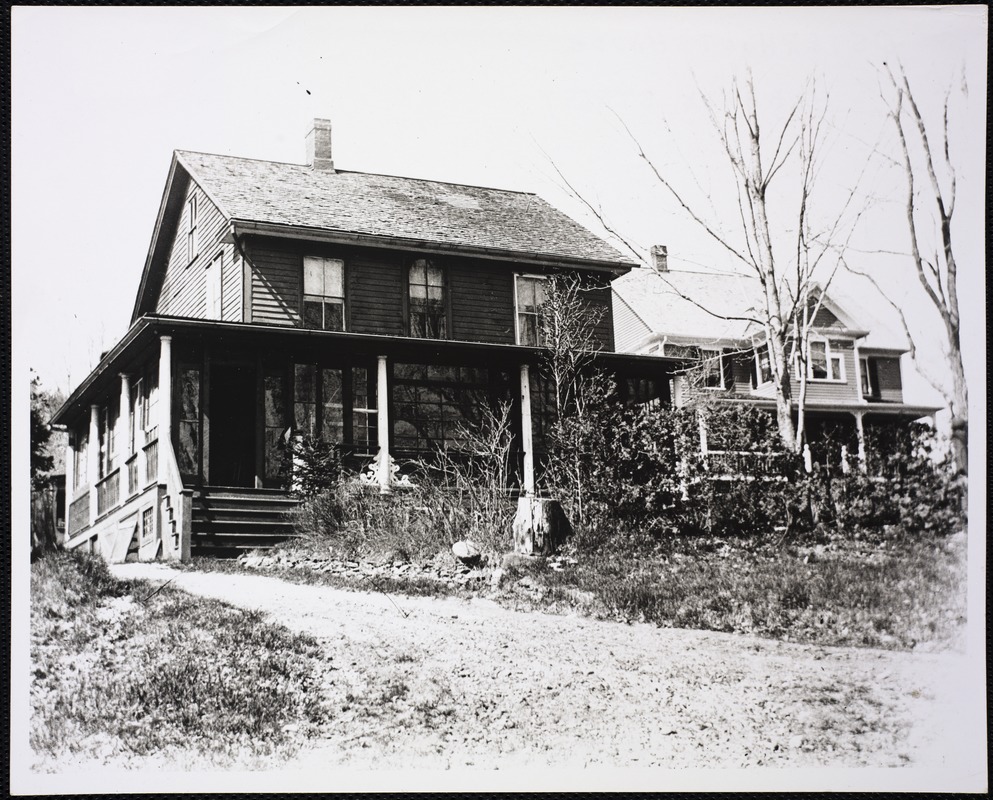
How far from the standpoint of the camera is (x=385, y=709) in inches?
305

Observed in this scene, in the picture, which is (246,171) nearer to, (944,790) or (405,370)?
(405,370)

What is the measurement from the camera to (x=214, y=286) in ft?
49.3

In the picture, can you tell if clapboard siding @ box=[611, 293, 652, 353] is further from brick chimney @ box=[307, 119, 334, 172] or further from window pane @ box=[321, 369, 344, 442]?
brick chimney @ box=[307, 119, 334, 172]

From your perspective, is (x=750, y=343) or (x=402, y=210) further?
(x=402, y=210)

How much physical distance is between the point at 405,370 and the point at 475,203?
8.12 feet

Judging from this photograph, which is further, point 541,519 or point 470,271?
point 470,271

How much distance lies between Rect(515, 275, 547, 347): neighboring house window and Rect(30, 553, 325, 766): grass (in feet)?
26.3

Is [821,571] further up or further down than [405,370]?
further down

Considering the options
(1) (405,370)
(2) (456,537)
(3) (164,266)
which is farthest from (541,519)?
(3) (164,266)

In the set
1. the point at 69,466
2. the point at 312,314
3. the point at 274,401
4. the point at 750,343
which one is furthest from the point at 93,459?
the point at 750,343

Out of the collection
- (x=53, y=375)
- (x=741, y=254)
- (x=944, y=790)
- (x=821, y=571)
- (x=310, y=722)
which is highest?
(x=741, y=254)

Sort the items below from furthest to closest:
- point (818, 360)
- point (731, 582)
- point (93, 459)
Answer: point (818, 360)
point (93, 459)
point (731, 582)

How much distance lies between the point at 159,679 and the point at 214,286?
7966 millimetres

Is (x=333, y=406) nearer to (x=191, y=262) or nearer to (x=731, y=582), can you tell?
(x=191, y=262)
